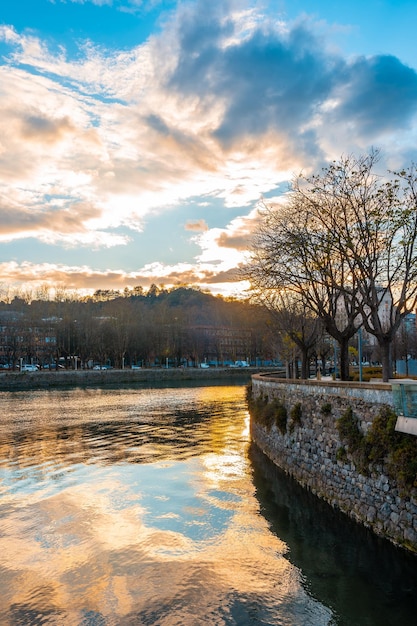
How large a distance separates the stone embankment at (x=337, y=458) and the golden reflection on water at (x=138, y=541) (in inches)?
83.5

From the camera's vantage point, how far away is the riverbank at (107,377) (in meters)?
83.4

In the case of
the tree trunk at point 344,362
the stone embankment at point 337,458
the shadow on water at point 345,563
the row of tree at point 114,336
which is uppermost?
the row of tree at point 114,336

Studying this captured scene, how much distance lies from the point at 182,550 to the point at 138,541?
1400mm

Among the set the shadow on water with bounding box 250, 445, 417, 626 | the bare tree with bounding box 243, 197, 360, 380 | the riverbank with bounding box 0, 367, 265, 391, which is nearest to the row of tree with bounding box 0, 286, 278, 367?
the riverbank with bounding box 0, 367, 265, 391

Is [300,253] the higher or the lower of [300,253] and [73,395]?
the higher

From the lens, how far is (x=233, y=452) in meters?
26.7

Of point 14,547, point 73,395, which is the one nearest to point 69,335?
point 73,395

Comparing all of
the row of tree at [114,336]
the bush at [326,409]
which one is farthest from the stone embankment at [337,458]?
the row of tree at [114,336]

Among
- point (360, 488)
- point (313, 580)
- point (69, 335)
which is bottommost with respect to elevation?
point (313, 580)

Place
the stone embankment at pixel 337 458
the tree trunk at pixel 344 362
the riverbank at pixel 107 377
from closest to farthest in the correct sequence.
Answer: the stone embankment at pixel 337 458 → the tree trunk at pixel 344 362 → the riverbank at pixel 107 377

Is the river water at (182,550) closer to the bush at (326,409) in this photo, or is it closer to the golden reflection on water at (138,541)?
the golden reflection on water at (138,541)

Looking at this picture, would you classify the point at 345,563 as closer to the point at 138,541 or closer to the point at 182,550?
the point at 182,550

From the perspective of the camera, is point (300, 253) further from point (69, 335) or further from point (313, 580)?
point (69, 335)

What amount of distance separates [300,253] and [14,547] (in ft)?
55.0
